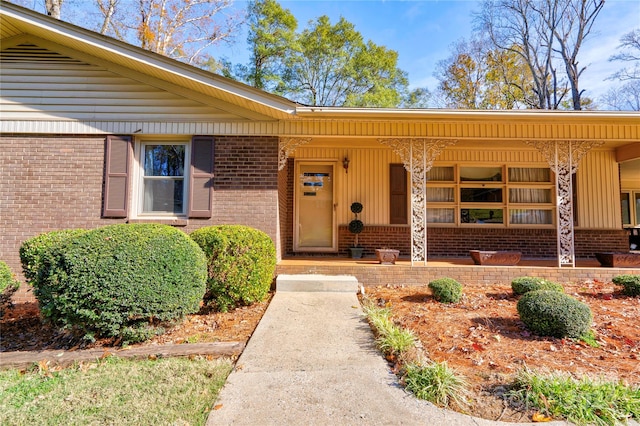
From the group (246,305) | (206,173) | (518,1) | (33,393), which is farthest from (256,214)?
(518,1)

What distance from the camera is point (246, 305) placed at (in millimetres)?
4965

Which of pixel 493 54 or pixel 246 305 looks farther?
pixel 493 54

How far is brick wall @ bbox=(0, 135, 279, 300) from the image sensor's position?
6121mm

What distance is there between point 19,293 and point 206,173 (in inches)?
152

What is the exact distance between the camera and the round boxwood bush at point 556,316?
349cm

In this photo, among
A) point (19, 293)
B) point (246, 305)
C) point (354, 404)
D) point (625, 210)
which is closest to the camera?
point (354, 404)

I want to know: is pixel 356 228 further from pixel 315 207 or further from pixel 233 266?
pixel 233 266

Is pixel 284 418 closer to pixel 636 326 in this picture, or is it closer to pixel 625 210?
pixel 636 326

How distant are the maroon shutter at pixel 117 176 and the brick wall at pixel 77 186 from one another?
15cm

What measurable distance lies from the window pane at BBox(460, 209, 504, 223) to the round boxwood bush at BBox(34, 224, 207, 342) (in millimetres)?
6783

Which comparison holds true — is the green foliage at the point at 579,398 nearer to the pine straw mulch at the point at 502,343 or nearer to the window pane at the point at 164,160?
the pine straw mulch at the point at 502,343

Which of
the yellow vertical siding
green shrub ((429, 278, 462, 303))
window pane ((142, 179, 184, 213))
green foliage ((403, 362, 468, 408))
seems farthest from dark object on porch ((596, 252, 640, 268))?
window pane ((142, 179, 184, 213))

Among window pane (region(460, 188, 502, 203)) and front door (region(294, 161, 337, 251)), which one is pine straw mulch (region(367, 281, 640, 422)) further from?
window pane (region(460, 188, 502, 203))

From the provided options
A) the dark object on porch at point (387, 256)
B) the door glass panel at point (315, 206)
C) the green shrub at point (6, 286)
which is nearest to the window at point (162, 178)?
the green shrub at point (6, 286)
